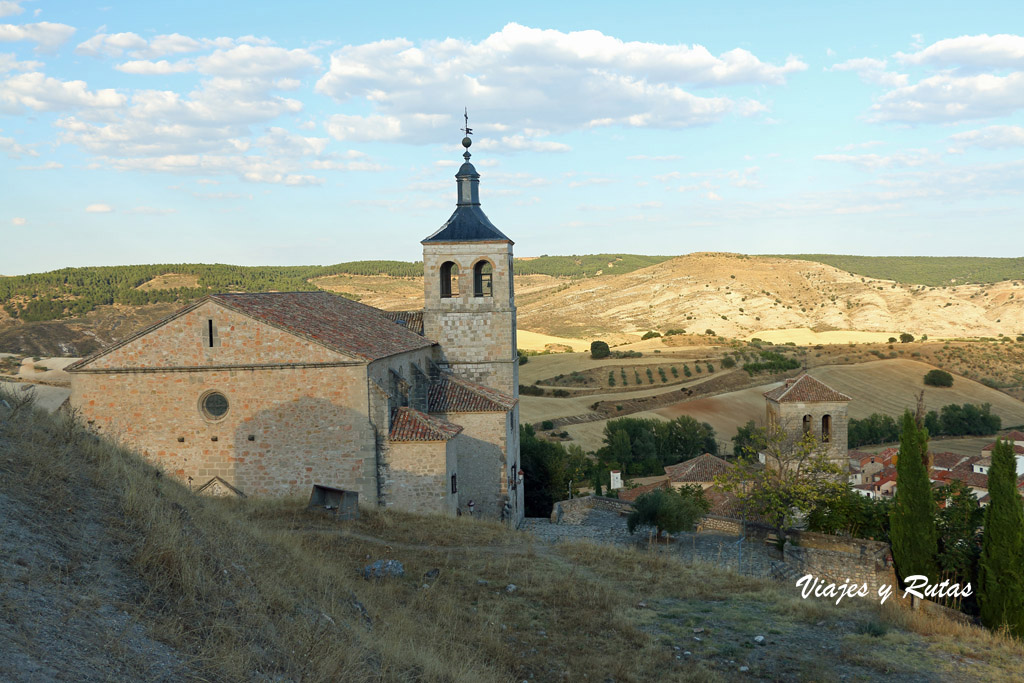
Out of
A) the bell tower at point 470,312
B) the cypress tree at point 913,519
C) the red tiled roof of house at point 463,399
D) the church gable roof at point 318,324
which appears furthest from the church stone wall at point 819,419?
the church gable roof at point 318,324

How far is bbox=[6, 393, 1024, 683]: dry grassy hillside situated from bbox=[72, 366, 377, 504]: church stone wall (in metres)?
4.22

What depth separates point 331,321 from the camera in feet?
76.6

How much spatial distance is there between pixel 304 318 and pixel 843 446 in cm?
2150

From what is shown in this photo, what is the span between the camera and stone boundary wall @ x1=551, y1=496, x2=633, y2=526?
94.8 feet

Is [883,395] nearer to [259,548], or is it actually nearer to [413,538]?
[413,538]

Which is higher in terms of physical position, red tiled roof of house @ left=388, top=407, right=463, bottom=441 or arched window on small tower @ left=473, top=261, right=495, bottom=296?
arched window on small tower @ left=473, top=261, right=495, bottom=296

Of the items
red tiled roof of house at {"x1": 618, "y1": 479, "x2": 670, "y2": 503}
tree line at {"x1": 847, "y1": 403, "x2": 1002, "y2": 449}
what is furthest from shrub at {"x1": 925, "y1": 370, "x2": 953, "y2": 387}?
red tiled roof of house at {"x1": 618, "y1": 479, "x2": 670, "y2": 503}

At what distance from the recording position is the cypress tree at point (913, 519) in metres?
16.8

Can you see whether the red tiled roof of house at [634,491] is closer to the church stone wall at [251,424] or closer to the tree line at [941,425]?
the church stone wall at [251,424]

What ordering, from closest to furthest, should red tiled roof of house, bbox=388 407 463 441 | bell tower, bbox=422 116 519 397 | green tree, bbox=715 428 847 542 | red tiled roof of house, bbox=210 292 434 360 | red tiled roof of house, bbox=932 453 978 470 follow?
red tiled roof of house, bbox=210 292 434 360 < red tiled roof of house, bbox=388 407 463 441 < green tree, bbox=715 428 847 542 < bell tower, bbox=422 116 519 397 < red tiled roof of house, bbox=932 453 978 470

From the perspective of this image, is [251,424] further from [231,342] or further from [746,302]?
[746,302]

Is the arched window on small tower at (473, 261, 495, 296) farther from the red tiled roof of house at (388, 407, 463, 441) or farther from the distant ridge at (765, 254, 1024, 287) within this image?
the distant ridge at (765, 254, 1024, 287)

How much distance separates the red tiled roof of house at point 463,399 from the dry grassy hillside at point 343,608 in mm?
8286

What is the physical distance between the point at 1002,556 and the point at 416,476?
13926 mm
